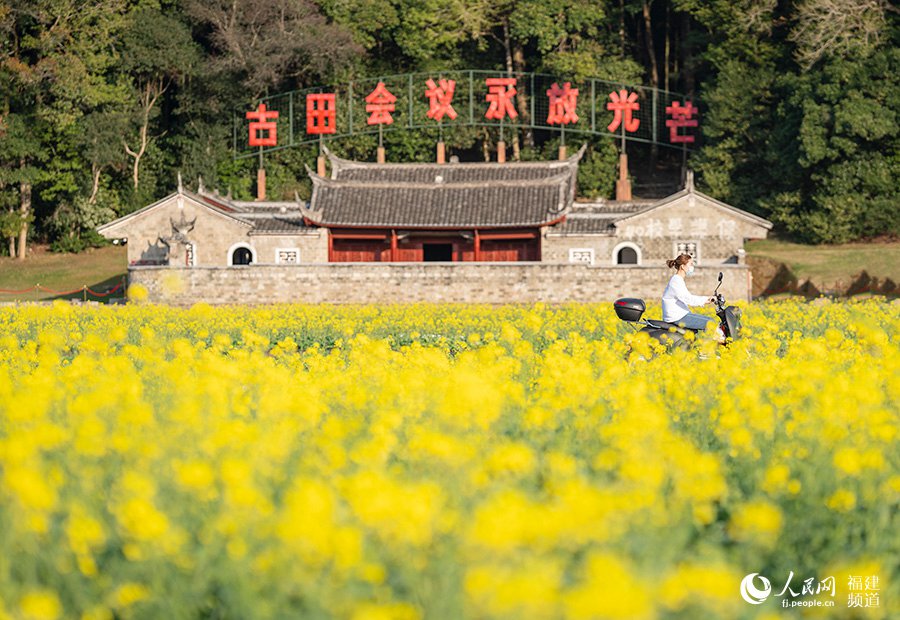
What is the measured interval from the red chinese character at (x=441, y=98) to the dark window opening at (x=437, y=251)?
9164mm

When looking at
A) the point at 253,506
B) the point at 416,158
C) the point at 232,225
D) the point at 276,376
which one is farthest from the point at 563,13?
the point at 253,506

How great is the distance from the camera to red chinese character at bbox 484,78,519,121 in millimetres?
40344

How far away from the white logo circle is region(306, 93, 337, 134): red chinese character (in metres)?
37.4

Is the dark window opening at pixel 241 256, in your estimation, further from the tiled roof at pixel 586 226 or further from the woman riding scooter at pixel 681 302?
the woman riding scooter at pixel 681 302

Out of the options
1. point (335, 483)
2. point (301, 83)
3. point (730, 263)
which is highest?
point (301, 83)

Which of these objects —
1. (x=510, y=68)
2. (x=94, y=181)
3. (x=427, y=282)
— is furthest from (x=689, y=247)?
(x=94, y=181)

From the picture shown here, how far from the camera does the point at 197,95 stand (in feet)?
139

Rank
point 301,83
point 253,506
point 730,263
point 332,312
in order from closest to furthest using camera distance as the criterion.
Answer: point 253,506, point 332,312, point 730,263, point 301,83

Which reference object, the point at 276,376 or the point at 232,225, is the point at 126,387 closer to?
the point at 276,376

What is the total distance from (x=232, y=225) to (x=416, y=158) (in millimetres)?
13031

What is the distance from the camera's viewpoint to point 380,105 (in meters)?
41.3

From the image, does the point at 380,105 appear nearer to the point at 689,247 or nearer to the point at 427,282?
the point at 427,282

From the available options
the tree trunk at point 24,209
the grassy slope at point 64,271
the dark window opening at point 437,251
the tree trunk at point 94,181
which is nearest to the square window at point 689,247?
the dark window opening at point 437,251

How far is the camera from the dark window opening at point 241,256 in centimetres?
3151
